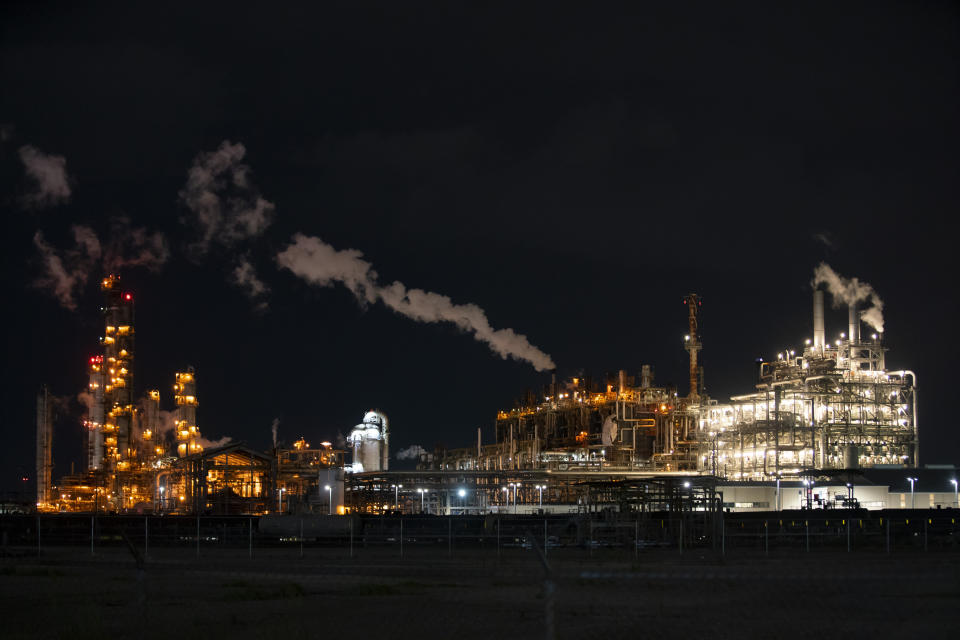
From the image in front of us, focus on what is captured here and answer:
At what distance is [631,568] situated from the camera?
2980 centimetres

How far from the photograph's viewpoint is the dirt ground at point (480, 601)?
17.3 meters

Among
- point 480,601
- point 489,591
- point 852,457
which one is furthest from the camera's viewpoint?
point 852,457

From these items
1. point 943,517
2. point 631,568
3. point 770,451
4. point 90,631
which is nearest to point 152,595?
point 90,631

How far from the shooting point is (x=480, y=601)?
22.9 m

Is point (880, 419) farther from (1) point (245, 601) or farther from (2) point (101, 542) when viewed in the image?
(1) point (245, 601)

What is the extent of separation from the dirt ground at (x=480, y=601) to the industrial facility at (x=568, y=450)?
33.3 metres

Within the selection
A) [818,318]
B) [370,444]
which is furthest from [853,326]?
[370,444]

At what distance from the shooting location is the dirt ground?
56.9 feet

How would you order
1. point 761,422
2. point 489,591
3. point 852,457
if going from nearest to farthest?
point 489,591, point 852,457, point 761,422

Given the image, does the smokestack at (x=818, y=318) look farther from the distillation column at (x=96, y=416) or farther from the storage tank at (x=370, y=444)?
the distillation column at (x=96, y=416)

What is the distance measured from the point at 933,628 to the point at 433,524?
4951cm

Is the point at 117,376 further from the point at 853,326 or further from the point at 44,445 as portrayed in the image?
the point at 853,326

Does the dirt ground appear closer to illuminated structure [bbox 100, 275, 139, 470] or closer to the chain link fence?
the chain link fence

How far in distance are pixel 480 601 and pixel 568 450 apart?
295ft
